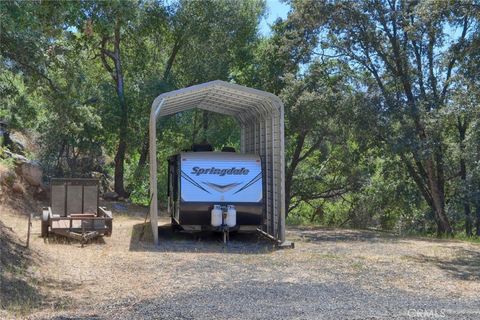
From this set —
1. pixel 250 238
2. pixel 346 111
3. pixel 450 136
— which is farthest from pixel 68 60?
pixel 450 136

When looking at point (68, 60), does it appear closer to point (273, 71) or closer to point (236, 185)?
point (236, 185)

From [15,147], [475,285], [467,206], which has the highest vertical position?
[15,147]

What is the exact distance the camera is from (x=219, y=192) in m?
14.7

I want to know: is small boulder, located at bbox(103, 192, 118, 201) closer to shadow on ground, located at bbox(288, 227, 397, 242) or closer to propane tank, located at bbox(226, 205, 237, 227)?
shadow on ground, located at bbox(288, 227, 397, 242)

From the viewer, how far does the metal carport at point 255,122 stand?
Answer: 14.1 metres

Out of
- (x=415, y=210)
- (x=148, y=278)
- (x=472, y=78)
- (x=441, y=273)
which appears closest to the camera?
(x=148, y=278)

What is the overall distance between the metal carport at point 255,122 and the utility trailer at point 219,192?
2.01 feet

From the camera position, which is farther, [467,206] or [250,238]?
[467,206]

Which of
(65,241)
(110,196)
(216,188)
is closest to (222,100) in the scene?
(216,188)

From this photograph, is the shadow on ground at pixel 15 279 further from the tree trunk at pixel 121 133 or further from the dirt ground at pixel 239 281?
the tree trunk at pixel 121 133

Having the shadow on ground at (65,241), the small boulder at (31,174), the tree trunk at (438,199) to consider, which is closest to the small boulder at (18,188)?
the small boulder at (31,174)

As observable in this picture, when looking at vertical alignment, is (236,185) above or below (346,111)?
below

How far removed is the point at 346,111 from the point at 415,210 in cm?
912

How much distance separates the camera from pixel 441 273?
10688mm
